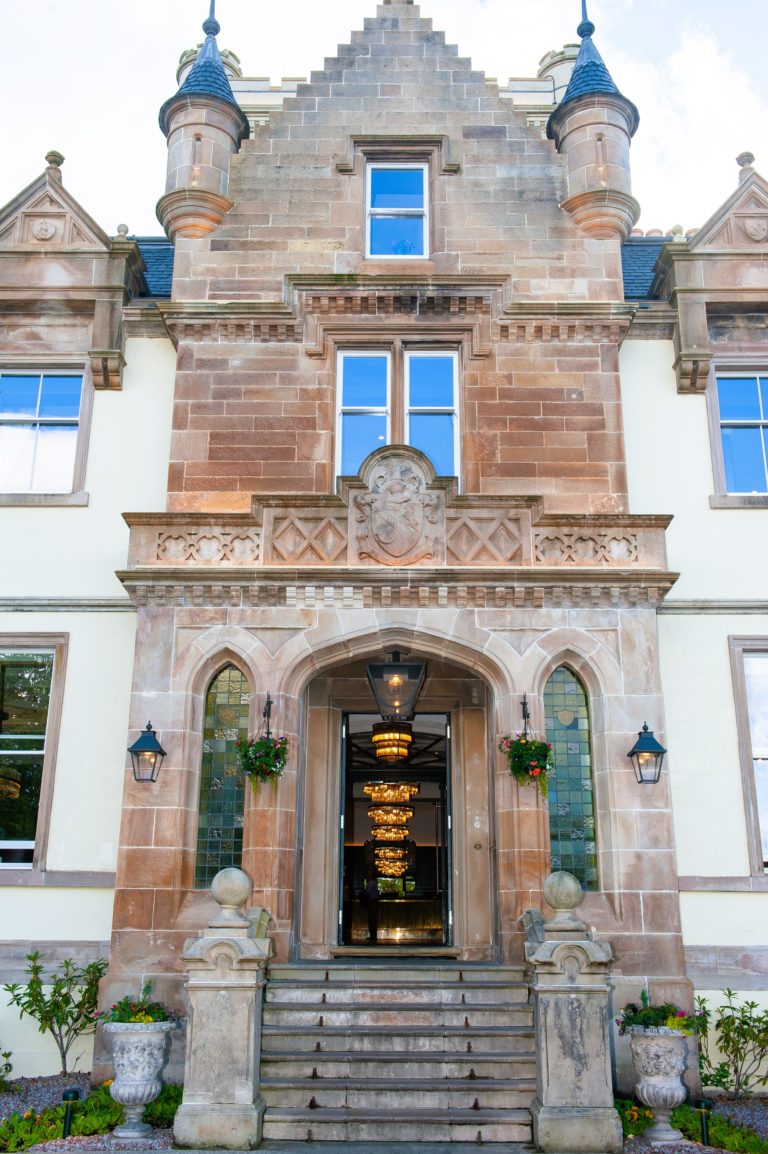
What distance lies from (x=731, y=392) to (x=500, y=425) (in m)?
3.20

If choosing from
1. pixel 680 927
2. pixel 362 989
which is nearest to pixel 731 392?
pixel 680 927

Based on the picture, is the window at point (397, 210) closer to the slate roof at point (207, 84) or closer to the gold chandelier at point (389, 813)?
the slate roof at point (207, 84)

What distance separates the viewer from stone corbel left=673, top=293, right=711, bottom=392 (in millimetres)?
13125

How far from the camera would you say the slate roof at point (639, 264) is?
14.8 meters

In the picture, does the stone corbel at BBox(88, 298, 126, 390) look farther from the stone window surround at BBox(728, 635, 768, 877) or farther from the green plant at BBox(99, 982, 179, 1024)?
the stone window surround at BBox(728, 635, 768, 877)

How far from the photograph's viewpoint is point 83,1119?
8.96 metres

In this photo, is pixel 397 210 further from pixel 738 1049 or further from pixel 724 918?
pixel 738 1049

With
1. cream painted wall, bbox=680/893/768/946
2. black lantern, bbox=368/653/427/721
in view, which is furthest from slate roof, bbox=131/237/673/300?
cream painted wall, bbox=680/893/768/946

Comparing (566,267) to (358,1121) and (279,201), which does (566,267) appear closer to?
(279,201)

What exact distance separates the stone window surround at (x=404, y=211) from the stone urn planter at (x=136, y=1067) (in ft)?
30.3

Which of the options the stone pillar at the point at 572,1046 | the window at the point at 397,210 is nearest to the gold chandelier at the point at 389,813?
the stone pillar at the point at 572,1046

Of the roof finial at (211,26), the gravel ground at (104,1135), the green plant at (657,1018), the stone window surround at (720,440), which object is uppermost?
the roof finial at (211,26)

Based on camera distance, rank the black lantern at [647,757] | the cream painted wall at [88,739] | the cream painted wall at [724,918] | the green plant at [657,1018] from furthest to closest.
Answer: the cream painted wall at [88,739], the cream painted wall at [724,918], the black lantern at [647,757], the green plant at [657,1018]

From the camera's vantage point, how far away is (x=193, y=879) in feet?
35.8
